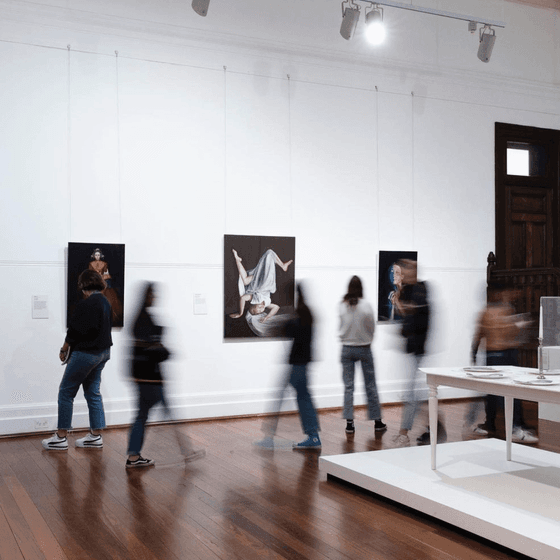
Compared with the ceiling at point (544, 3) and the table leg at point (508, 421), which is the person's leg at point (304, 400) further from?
the ceiling at point (544, 3)

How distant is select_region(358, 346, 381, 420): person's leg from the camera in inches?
347

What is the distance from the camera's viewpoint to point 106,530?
17.4 ft

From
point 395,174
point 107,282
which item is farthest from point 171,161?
point 395,174

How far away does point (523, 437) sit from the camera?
8.52 metres

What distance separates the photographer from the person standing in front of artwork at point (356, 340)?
8656 mm

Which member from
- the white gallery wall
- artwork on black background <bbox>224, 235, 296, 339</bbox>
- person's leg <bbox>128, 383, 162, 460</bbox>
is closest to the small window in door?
the white gallery wall

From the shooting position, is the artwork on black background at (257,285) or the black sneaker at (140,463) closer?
the black sneaker at (140,463)

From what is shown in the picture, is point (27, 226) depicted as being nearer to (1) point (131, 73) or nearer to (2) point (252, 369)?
(1) point (131, 73)

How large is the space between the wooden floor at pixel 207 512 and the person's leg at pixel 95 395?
0.35 metres

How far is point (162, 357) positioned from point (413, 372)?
114 inches

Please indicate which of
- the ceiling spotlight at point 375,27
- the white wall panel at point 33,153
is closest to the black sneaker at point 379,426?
the white wall panel at point 33,153

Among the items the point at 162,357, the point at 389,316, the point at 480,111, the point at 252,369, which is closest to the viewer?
the point at 162,357

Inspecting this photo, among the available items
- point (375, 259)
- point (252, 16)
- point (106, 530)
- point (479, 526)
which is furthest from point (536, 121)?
point (106, 530)

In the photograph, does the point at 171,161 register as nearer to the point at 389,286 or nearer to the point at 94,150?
the point at 94,150
